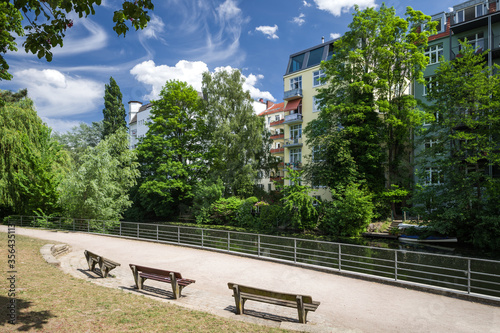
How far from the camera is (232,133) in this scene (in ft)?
122

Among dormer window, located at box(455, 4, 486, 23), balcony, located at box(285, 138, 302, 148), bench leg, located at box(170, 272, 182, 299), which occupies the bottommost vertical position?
bench leg, located at box(170, 272, 182, 299)

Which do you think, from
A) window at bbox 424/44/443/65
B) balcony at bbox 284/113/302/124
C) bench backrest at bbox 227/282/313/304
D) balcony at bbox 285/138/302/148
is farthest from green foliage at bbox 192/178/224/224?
bench backrest at bbox 227/282/313/304

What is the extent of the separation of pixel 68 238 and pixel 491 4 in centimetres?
3962

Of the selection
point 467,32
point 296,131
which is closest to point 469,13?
point 467,32

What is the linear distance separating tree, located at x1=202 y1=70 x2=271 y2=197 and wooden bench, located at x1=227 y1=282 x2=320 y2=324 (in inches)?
1156

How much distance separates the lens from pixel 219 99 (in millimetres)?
39281

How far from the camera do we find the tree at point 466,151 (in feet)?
70.7

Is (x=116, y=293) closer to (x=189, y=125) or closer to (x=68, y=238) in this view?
(x=68, y=238)

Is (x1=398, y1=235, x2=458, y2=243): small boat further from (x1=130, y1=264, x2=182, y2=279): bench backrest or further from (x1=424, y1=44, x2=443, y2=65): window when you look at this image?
(x1=130, y1=264, x2=182, y2=279): bench backrest

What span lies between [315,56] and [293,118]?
8059 millimetres

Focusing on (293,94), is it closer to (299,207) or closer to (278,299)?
(299,207)

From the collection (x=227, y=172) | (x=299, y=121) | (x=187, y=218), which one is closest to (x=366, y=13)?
(x=299, y=121)

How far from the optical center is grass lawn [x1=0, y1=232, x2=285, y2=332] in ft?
17.7

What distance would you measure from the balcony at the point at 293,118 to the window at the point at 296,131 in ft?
3.36
